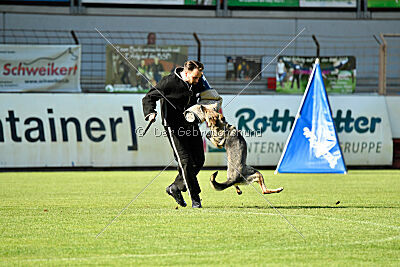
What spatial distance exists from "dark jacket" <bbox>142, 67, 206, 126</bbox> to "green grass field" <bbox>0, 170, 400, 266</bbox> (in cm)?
122

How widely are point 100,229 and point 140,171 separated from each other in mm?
11827

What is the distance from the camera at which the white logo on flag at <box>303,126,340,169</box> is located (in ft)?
53.0

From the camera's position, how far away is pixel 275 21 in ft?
99.0

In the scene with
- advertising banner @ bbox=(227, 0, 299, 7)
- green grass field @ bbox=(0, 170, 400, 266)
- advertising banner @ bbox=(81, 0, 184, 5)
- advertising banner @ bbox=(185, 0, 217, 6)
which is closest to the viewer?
green grass field @ bbox=(0, 170, 400, 266)

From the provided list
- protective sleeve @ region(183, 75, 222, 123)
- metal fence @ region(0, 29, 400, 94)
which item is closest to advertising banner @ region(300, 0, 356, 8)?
metal fence @ region(0, 29, 400, 94)

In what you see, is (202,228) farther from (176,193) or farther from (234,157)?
(234,157)

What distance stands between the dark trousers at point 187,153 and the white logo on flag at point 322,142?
6360 mm

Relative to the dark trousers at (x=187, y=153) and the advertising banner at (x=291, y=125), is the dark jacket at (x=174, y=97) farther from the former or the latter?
the advertising banner at (x=291, y=125)

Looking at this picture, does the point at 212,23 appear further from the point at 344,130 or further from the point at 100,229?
the point at 100,229

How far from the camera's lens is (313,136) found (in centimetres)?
1616

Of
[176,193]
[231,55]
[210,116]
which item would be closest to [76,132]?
[231,55]

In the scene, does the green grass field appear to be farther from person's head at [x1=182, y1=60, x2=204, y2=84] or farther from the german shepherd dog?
person's head at [x1=182, y1=60, x2=204, y2=84]

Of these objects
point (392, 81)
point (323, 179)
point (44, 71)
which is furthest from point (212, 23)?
point (323, 179)

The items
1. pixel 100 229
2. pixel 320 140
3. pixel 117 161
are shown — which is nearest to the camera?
pixel 100 229
